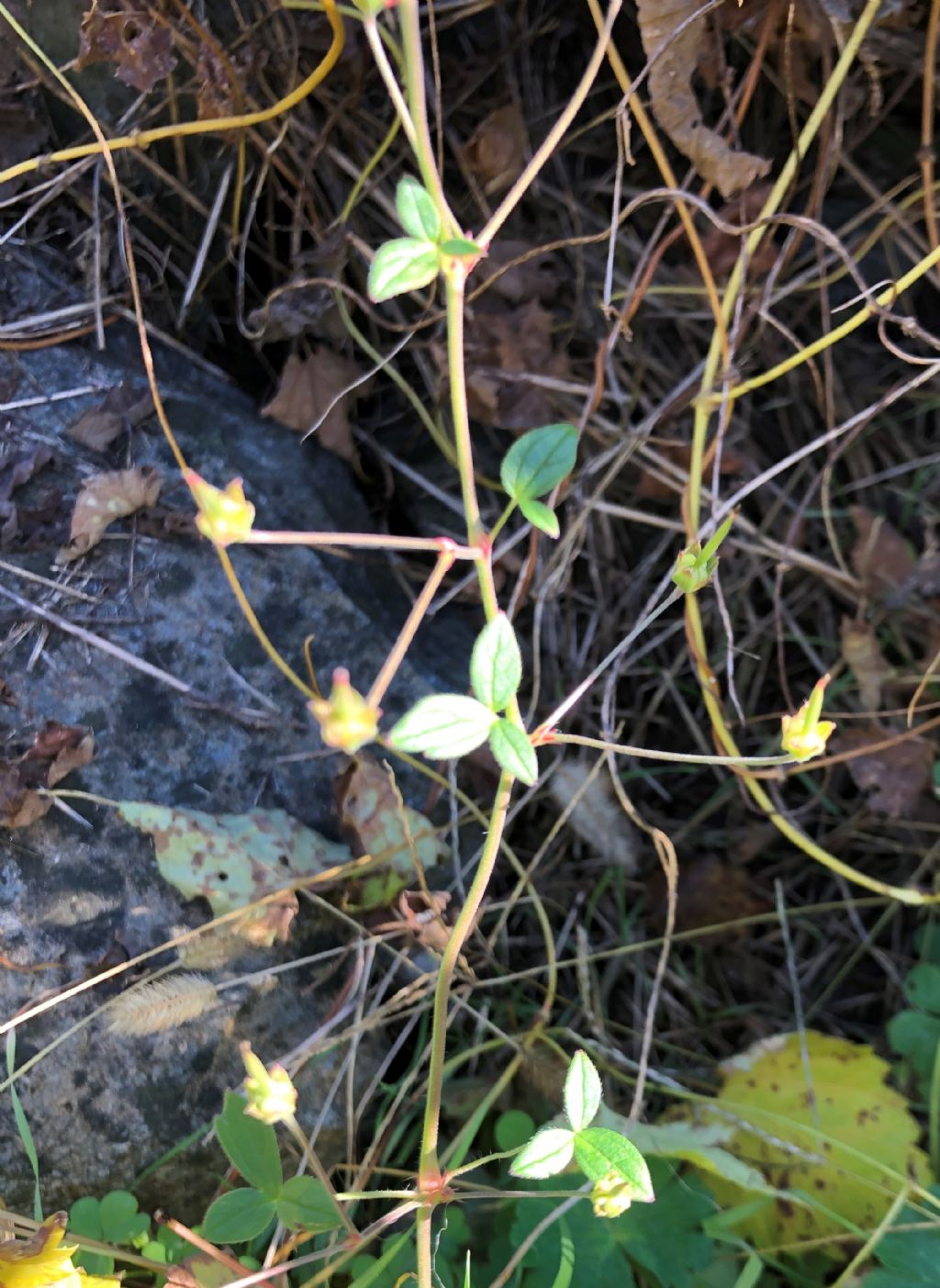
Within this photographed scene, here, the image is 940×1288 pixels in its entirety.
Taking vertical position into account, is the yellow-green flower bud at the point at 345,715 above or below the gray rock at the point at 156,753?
above

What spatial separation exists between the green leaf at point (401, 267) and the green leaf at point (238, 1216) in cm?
102

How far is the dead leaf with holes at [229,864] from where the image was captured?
1.38 metres

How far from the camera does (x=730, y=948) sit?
5.83ft

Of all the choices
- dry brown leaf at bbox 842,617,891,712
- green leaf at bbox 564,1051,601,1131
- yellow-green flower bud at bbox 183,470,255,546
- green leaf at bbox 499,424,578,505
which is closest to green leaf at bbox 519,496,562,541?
green leaf at bbox 499,424,578,505

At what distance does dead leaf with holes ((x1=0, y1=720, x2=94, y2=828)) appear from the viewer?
52.8 inches

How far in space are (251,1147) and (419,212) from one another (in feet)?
3.54

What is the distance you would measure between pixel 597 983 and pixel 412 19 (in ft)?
4.83

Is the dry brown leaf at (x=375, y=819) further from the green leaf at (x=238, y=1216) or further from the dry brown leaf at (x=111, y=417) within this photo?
the dry brown leaf at (x=111, y=417)

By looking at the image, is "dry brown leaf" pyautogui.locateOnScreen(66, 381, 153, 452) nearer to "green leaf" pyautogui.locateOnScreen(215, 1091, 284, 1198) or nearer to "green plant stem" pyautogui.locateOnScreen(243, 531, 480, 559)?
"green plant stem" pyautogui.locateOnScreen(243, 531, 480, 559)

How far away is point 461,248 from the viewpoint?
32.9 inches

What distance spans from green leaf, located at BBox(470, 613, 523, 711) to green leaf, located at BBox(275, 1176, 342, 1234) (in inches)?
26.9

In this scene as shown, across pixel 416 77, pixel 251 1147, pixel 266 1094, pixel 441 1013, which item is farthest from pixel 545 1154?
pixel 416 77

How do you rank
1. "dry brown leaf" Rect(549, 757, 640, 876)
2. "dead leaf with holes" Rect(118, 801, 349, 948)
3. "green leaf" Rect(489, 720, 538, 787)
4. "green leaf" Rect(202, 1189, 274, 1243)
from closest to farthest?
"green leaf" Rect(489, 720, 538, 787)
"green leaf" Rect(202, 1189, 274, 1243)
"dead leaf with holes" Rect(118, 801, 349, 948)
"dry brown leaf" Rect(549, 757, 640, 876)

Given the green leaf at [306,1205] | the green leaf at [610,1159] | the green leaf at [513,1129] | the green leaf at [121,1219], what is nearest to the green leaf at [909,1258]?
the green leaf at [513,1129]
